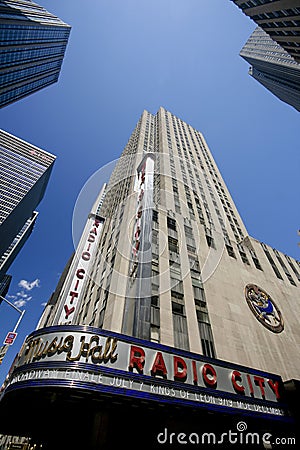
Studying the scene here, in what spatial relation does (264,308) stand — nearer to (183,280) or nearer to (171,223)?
(183,280)

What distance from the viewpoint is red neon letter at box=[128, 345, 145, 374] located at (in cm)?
1277

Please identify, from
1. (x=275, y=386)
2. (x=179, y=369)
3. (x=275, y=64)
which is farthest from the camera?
(x=275, y=64)

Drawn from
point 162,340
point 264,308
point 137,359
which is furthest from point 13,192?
point 137,359

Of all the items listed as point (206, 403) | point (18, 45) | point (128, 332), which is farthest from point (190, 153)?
point (18, 45)

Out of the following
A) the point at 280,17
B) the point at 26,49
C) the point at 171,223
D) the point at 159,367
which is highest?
the point at 26,49

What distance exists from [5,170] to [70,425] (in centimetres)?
20769

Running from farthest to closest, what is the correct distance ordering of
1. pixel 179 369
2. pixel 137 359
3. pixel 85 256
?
pixel 85 256 < pixel 179 369 < pixel 137 359

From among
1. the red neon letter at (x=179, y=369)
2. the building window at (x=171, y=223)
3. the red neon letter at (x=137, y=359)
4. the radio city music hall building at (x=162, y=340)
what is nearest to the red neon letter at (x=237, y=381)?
the radio city music hall building at (x=162, y=340)

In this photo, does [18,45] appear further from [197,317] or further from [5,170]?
[197,317]

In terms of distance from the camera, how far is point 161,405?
12609 mm

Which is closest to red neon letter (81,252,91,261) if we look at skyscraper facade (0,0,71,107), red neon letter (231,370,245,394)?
red neon letter (231,370,245,394)

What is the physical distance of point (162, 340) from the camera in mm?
19344

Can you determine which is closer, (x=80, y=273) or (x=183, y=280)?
(x=80, y=273)

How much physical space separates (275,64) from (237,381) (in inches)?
4961
